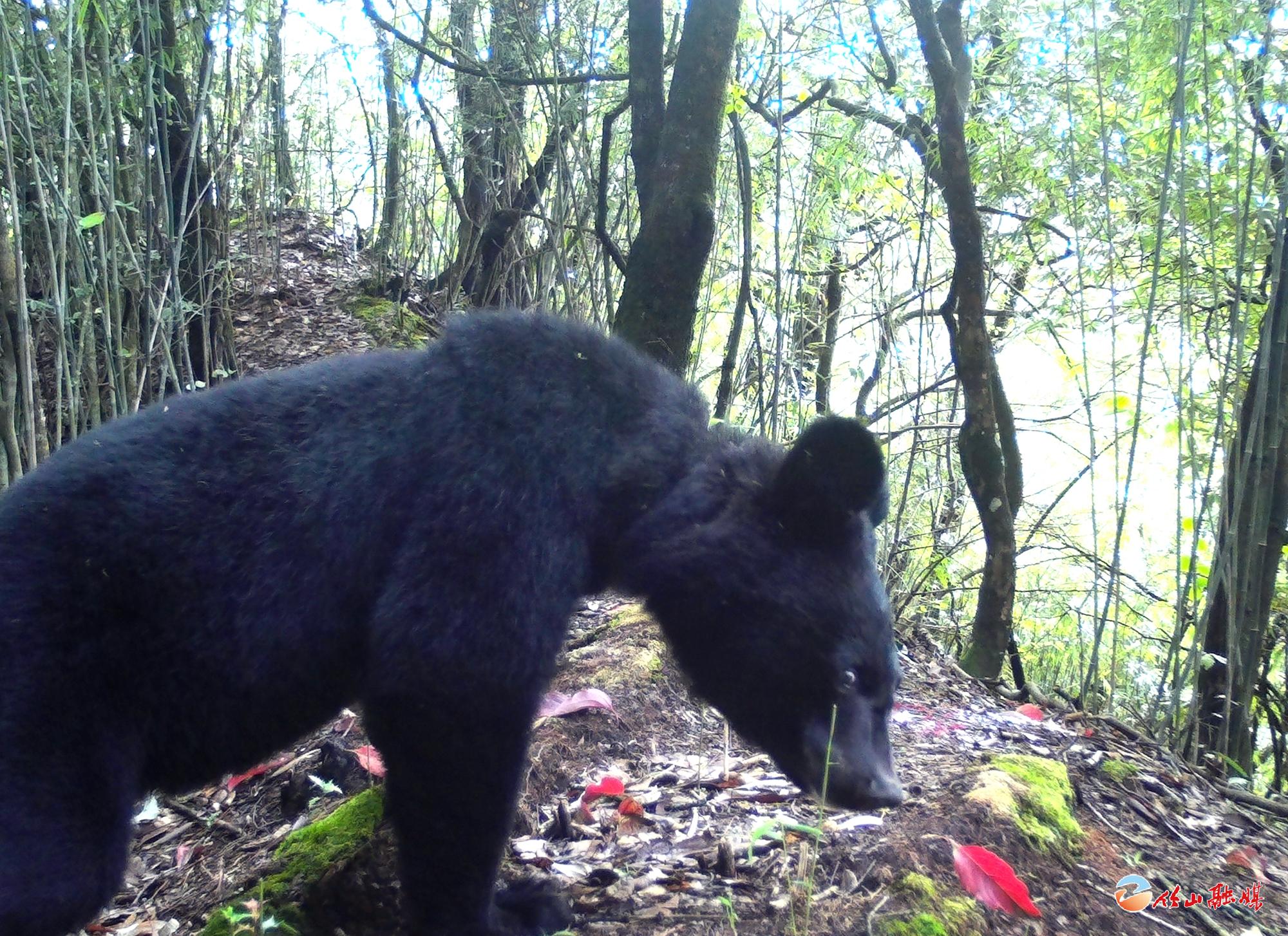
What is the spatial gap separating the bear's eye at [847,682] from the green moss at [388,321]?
5913mm

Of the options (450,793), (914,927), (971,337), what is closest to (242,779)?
(450,793)

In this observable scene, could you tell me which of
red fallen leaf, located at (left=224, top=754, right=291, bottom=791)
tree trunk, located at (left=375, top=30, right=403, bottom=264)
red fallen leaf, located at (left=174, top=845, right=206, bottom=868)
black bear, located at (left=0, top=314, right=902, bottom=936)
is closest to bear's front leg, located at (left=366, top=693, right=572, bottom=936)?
black bear, located at (left=0, top=314, right=902, bottom=936)

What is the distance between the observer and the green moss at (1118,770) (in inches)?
155

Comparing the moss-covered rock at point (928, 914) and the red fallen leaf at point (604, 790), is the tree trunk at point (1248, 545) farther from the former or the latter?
the red fallen leaf at point (604, 790)

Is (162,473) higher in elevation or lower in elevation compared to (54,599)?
higher

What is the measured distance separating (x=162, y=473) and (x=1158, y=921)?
3166 millimetres

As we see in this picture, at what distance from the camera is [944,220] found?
7699 mm

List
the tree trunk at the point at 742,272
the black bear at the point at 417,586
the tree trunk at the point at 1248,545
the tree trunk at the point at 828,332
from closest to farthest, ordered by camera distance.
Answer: the black bear at the point at 417,586 → the tree trunk at the point at 1248,545 → the tree trunk at the point at 742,272 → the tree trunk at the point at 828,332

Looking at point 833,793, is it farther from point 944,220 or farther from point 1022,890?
point 944,220

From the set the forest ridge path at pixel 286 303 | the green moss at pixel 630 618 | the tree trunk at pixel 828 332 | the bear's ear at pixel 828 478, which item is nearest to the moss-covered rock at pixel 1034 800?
the bear's ear at pixel 828 478

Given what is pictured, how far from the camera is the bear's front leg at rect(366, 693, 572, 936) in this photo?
231cm

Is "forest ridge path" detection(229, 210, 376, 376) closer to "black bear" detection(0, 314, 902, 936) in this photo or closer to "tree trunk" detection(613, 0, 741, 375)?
"tree trunk" detection(613, 0, 741, 375)

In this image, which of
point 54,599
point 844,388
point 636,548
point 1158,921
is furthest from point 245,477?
point 844,388

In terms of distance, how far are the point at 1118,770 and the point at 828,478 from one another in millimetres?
2492
